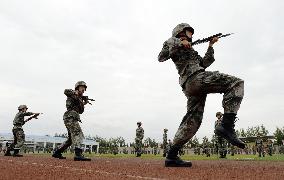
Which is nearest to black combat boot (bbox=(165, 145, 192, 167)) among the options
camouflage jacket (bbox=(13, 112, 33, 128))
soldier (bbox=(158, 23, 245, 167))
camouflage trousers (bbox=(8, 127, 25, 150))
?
soldier (bbox=(158, 23, 245, 167))

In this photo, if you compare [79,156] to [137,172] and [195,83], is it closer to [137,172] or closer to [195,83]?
[195,83]

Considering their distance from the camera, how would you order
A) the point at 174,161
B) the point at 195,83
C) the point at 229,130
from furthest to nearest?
the point at 174,161, the point at 195,83, the point at 229,130

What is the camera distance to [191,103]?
631 centimetres

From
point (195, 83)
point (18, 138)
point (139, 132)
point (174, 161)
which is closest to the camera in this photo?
point (195, 83)

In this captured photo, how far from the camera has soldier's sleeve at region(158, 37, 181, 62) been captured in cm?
608

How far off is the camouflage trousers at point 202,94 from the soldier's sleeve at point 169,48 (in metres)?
0.53

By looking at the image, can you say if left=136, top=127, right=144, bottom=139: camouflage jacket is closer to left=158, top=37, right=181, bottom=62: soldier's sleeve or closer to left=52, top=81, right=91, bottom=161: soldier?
left=52, top=81, right=91, bottom=161: soldier

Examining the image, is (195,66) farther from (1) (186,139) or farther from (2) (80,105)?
(2) (80,105)

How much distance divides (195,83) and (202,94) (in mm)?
325

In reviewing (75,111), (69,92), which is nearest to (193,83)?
(69,92)

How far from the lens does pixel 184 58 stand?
20.2 feet

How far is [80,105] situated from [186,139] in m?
4.89

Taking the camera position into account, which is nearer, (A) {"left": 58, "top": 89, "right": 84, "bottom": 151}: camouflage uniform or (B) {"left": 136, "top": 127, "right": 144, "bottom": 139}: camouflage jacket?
(A) {"left": 58, "top": 89, "right": 84, "bottom": 151}: camouflage uniform

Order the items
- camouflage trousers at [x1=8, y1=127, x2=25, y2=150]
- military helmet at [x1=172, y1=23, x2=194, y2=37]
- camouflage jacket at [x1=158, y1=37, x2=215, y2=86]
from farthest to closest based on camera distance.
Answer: camouflage trousers at [x1=8, y1=127, x2=25, y2=150]
military helmet at [x1=172, y1=23, x2=194, y2=37]
camouflage jacket at [x1=158, y1=37, x2=215, y2=86]
